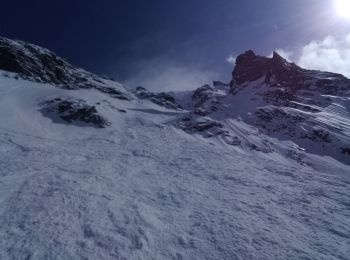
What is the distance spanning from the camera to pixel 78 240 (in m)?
14.9

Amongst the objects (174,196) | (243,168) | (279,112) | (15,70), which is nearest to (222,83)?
(279,112)

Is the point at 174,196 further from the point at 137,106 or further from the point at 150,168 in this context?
the point at 137,106

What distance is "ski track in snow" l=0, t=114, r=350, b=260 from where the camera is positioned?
1495 cm

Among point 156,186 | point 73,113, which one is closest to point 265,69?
point 73,113

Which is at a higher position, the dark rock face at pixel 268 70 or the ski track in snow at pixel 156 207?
the dark rock face at pixel 268 70

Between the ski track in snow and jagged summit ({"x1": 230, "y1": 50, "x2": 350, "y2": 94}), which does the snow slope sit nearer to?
the ski track in snow

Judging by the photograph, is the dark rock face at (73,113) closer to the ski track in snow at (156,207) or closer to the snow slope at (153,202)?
the snow slope at (153,202)

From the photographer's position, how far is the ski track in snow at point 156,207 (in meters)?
14.9

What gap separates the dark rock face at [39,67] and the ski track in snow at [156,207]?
138 feet

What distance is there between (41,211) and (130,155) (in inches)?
682

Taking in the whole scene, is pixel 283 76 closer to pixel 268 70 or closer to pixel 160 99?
pixel 268 70

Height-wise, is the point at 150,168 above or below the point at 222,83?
below

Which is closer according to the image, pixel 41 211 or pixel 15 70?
pixel 41 211

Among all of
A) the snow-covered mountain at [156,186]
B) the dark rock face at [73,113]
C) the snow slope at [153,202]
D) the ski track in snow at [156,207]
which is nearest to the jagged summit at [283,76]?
the snow-covered mountain at [156,186]
